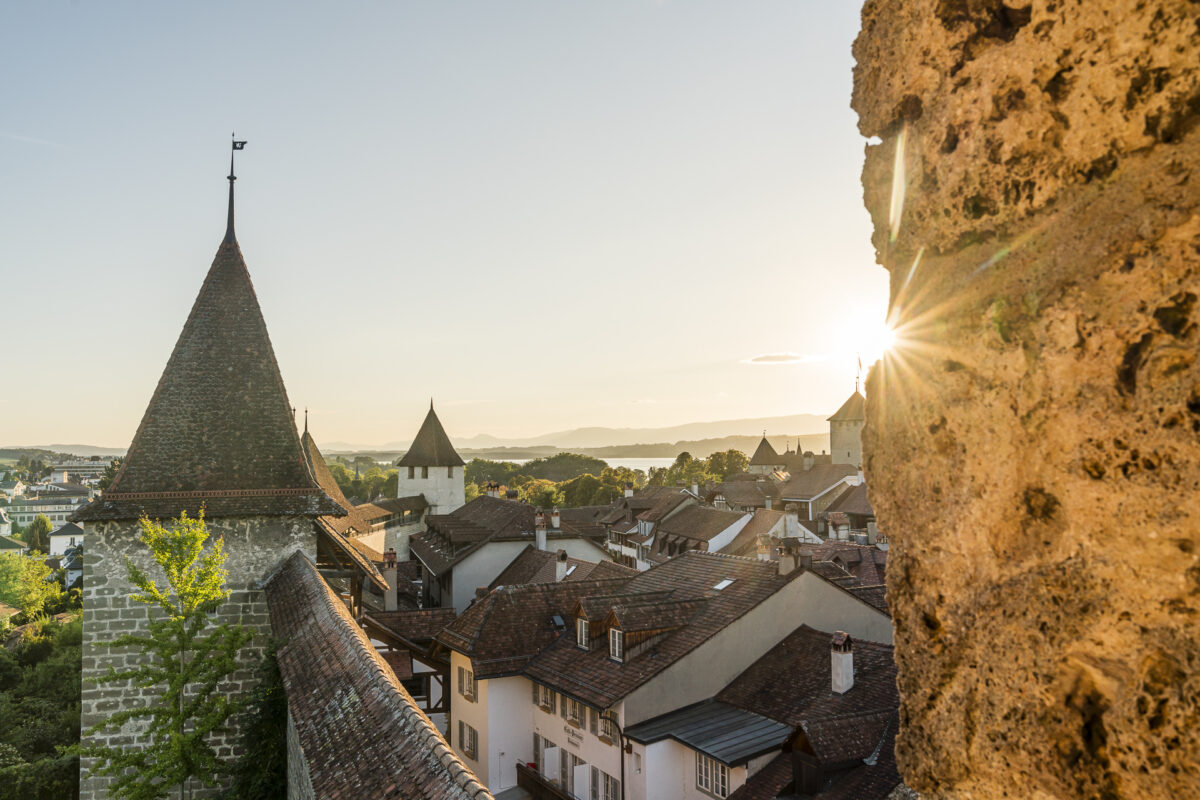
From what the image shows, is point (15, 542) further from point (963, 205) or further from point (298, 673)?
point (963, 205)

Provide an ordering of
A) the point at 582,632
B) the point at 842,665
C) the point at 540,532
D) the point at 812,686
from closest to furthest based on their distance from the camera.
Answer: the point at 842,665, the point at 812,686, the point at 582,632, the point at 540,532

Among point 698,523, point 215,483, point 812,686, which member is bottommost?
point 812,686

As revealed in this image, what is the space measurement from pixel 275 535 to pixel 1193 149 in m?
12.8

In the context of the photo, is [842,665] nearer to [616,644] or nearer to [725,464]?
[616,644]

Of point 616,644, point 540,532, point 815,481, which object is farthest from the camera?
point 815,481

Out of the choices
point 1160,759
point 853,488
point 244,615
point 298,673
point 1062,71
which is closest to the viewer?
point 1160,759

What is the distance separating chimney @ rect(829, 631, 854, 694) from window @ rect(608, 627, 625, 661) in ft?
15.5

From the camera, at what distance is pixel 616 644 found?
18.7m

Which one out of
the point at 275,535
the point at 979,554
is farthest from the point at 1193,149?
the point at 275,535

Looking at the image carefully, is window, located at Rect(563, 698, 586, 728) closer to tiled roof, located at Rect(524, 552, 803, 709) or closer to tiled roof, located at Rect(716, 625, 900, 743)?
tiled roof, located at Rect(524, 552, 803, 709)

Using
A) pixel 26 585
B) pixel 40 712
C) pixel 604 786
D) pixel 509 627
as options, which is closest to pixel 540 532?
pixel 509 627

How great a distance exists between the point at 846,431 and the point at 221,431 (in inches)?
2958

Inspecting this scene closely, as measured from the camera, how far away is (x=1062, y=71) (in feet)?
5.28

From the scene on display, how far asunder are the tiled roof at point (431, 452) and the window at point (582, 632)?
1487 inches
